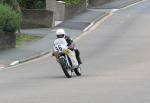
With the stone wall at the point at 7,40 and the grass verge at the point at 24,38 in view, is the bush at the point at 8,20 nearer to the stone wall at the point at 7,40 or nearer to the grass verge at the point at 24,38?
the stone wall at the point at 7,40

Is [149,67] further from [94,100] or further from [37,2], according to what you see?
[37,2]

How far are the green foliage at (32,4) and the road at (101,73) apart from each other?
5.60 metres

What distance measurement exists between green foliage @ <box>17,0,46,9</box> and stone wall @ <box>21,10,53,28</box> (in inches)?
264

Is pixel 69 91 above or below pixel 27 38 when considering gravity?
above

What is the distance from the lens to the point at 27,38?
119 feet

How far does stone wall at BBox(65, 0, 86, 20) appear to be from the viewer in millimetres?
46344

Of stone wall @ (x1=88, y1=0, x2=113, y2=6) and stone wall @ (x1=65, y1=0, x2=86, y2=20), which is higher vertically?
stone wall @ (x1=65, y1=0, x2=86, y2=20)

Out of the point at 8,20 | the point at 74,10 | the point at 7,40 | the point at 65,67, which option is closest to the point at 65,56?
the point at 65,67

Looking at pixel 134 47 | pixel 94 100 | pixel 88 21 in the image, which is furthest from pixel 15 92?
pixel 88 21

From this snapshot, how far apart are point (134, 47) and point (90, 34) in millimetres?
6960


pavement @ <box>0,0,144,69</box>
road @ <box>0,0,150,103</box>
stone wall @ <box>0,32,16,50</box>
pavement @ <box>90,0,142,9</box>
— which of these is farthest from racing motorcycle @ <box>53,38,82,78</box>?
pavement @ <box>90,0,142,9</box>

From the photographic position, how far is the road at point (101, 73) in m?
13.4

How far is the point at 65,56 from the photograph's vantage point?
20000 millimetres

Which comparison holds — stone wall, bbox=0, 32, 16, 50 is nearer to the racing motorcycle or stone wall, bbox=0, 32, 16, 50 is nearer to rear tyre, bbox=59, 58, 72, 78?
the racing motorcycle
